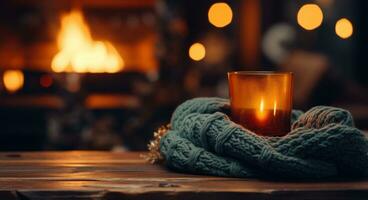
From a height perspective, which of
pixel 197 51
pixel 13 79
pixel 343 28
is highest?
pixel 343 28

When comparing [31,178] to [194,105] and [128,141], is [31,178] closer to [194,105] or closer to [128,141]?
[194,105]

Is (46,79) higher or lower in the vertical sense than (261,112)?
lower

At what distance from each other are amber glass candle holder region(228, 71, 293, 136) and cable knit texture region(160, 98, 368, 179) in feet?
0.13

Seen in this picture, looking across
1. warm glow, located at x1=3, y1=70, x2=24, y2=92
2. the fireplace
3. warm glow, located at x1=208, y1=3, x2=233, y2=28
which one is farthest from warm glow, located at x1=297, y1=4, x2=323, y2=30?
warm glow, located at x1=3, y1=70, x2=24, y2=92

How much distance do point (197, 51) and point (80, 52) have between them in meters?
0.60

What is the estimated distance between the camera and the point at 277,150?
138 cm

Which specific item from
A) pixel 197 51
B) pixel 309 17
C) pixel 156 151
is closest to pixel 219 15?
pixel 197 51

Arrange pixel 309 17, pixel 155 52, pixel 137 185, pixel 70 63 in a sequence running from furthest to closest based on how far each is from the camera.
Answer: pixel 309 17 → pixel 70 63 → pixel 155 52 → pixel 137 185

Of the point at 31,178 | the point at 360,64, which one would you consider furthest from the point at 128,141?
the point at 31,178

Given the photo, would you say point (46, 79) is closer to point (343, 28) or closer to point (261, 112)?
point (343, 28)

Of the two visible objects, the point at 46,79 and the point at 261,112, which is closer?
the point at 261,112

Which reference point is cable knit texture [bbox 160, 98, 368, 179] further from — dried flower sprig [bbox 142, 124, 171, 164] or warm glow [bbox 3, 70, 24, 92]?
warm glow [bbox 3, 70, 24, 92]

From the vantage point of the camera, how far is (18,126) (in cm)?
432

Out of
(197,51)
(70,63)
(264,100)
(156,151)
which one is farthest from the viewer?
(197,51)
